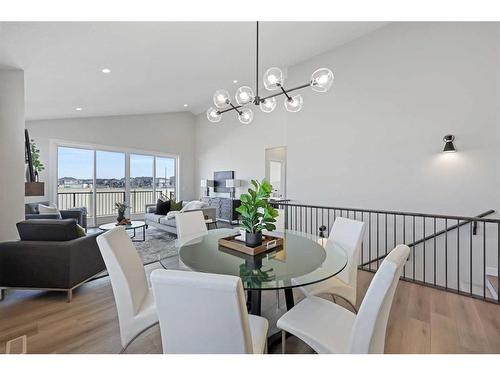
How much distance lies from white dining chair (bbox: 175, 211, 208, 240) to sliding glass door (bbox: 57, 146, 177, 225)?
5068mm

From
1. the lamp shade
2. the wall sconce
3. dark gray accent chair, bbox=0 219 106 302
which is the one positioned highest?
the wall sconce

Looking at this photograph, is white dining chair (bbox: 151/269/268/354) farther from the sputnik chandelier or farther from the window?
the window

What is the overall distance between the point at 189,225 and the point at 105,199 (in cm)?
527

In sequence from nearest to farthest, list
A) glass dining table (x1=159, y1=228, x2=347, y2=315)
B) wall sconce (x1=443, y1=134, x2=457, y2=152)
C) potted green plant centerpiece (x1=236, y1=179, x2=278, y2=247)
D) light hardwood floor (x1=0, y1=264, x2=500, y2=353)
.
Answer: glass dining table (x1=159, y1=228, x2=347, y2=315), light hardwood floor (x1=0, y1=264, x2=500, y2=353), potted green plant centerpiece (x1=236, y1=179, x2=278, y2=247), wall sconce (x1=443, y1=134, x2=457, y2=152)

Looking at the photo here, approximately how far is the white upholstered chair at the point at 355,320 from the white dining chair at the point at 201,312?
47cm

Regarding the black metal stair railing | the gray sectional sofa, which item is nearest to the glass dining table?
the black metal stair railing

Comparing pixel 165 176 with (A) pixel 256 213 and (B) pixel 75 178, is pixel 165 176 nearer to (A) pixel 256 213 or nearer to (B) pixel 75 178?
(B) pixel 75 178

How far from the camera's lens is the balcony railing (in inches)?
237

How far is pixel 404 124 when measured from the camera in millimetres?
3828

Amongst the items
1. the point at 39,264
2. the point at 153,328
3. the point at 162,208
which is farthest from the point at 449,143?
the point at 162,208

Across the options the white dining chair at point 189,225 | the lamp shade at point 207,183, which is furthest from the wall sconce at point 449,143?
the lamp shade at point 207,183
